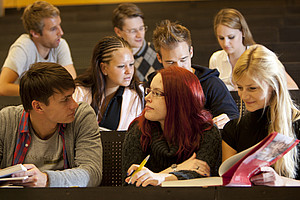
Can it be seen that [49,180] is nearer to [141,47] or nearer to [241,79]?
[241,79]

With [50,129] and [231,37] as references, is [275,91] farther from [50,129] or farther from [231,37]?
[231,37]

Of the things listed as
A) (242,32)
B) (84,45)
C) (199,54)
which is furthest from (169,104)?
(84,45)

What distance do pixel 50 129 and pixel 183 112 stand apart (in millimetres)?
576

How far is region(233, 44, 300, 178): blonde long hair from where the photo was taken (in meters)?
1.98

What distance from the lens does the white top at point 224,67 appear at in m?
3.56

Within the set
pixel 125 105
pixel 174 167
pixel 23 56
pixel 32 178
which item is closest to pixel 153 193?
pixel 174 167

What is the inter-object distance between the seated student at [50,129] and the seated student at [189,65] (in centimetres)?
79

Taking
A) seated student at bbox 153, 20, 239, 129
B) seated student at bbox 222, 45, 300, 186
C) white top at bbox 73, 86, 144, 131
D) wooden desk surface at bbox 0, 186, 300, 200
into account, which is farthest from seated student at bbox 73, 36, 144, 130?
wooden desk surface at bbox 0, 186, 300, 200

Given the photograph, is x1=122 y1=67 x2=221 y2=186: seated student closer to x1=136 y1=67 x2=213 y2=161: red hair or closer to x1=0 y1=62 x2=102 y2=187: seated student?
x1=136 y1=67 x2=213 y2=161: red hair

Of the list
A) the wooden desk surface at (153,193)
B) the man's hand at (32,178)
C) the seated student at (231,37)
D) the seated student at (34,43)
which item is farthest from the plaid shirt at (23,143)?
the seated student at (231,37)

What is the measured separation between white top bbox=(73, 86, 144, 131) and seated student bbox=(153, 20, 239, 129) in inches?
11.1

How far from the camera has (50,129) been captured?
2.19 m

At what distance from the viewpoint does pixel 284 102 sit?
200cm

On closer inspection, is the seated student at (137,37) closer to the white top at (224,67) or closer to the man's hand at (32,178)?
the white top at (224,67)
